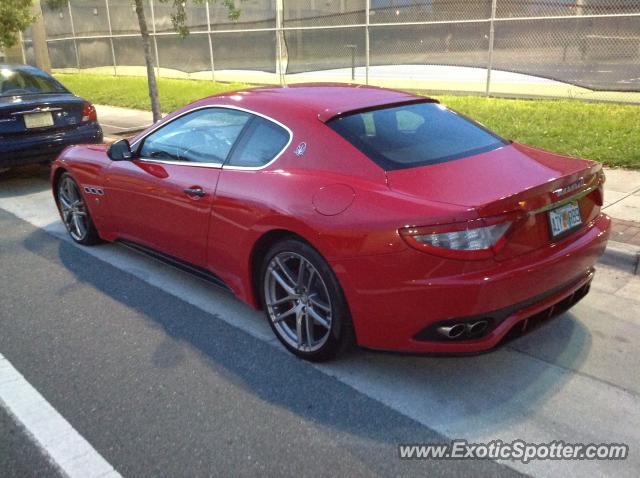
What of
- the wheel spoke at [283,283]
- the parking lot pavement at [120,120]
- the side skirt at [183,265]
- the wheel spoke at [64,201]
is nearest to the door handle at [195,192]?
the side skirt at [183,265]

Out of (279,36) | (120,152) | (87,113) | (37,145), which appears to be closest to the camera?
(120,152)

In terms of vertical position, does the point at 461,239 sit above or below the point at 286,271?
above

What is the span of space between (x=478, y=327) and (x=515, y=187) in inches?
27.7

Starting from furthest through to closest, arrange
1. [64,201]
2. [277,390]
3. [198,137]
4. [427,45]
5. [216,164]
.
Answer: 1. [427,45]
2. [64,201]
3. [198,137]
4. [216,164]
5. [277,390]

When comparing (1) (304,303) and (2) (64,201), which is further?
(2) (64,201)

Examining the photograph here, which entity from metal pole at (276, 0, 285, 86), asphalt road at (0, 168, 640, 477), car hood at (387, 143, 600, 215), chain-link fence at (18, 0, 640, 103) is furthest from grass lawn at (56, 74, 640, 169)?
car hood at (387, 143, 600, 215)

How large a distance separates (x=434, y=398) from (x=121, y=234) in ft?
9.72

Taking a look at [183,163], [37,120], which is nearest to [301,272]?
[183,163]

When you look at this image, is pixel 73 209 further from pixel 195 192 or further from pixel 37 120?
pixel 37 120

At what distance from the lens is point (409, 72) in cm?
1334

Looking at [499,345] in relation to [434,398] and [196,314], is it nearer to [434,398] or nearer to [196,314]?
[434,398]

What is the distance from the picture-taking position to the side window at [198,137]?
389cm

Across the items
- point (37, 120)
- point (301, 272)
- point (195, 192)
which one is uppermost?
point (195, 192)

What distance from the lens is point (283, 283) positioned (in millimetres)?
3428
